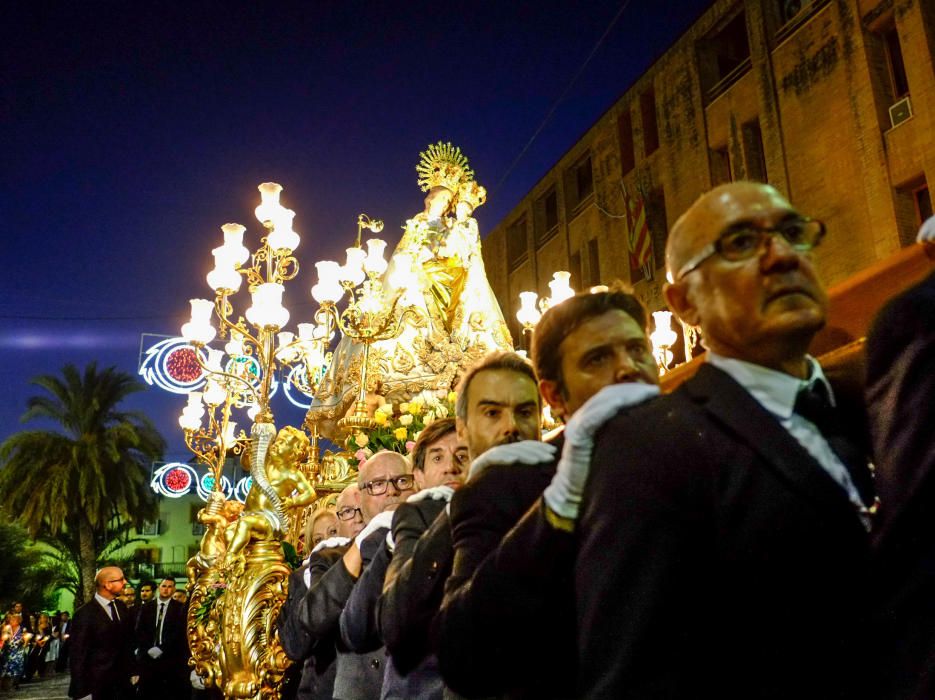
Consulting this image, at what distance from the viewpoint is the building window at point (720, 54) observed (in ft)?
60.0

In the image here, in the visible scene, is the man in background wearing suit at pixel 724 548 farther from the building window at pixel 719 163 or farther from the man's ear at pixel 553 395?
the building window at pixel 719 163

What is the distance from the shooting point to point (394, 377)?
9.87 metres

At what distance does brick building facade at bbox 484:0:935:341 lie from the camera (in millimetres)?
13117

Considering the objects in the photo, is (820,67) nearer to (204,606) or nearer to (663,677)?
(204,606)

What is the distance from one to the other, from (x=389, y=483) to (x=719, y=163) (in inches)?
666

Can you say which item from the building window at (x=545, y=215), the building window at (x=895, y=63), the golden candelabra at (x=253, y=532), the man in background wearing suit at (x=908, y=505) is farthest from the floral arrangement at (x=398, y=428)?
the building window at (x=545, y=215)

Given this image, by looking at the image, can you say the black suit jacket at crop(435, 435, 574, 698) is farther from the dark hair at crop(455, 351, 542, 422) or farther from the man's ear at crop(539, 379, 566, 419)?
the dark hair at crop(455, 351, 542, 422)

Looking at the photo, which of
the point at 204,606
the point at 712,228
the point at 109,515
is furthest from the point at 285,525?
the point at 109,515

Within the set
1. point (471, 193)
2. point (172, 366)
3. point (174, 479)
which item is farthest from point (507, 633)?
point (174, 479)

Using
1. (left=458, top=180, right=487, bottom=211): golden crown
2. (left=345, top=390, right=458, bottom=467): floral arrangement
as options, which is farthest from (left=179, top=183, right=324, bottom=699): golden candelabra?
(left=458, top=180, right=487, bottom=211): golden crown

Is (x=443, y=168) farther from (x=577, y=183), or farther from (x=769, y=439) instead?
(x=577, y=183)

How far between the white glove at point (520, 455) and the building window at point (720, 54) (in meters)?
18.6

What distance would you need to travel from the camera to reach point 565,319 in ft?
6.07

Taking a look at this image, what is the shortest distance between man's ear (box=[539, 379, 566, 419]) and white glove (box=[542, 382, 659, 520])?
544mm
